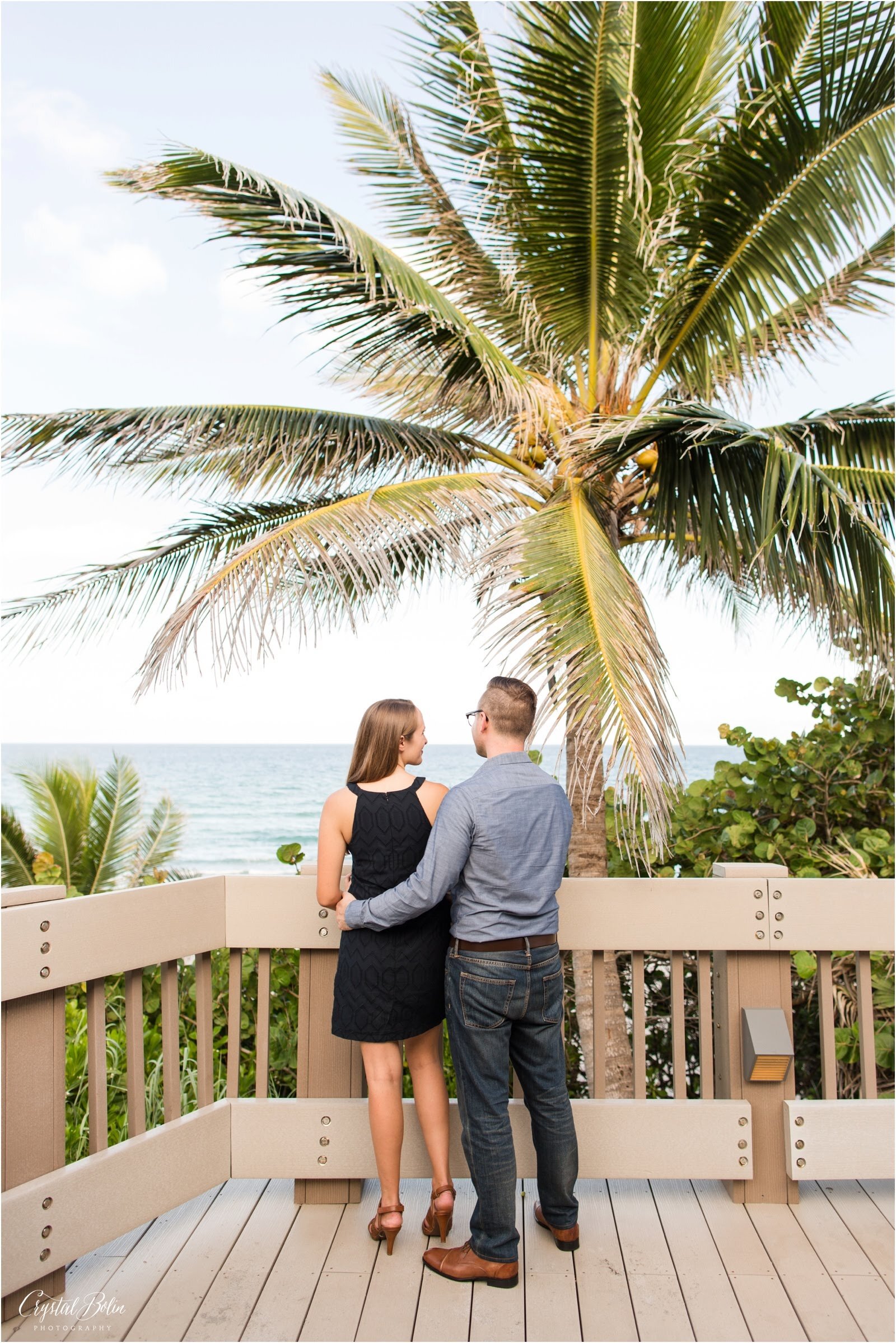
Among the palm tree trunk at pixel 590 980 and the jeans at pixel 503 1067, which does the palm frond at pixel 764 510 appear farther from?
the jeans at pixel 503 1067

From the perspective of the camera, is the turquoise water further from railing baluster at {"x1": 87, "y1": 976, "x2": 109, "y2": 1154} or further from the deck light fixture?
railing baluster at {"x1": 87, "y1": 976, "x2": 109, "y2": 1154}

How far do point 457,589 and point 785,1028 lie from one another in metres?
3.60

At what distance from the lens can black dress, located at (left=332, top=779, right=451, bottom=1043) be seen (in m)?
2.55

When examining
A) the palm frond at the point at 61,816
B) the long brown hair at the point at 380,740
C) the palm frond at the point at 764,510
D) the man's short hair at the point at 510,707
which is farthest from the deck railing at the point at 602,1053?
the palm frond at the point at 61,816

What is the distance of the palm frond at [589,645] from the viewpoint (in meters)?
3.07

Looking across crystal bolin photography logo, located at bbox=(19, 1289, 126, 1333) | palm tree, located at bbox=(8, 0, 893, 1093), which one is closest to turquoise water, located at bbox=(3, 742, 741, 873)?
palm tree, located at bbox=(8, 0, 893, 1093)

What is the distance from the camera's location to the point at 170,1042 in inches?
108

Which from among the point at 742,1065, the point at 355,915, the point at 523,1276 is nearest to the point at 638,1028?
the point at 742,1065

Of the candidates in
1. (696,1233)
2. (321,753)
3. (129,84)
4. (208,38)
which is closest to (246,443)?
(696,1233)

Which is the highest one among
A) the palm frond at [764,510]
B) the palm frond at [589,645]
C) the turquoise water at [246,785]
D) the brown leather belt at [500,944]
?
the palm frond at [764,510]

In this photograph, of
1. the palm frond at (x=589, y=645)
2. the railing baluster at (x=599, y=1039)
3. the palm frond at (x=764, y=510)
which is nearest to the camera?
the railing baluster at (x=599, y=1039)

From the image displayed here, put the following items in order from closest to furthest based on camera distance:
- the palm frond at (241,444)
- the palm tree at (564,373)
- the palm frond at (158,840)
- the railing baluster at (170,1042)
→ the railing baluster at (170,1042) → the palm tree at (564,373) → the palm frond at (241,444) → the palm frond at (158,840)

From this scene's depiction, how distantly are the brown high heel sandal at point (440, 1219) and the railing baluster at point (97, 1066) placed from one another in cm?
98

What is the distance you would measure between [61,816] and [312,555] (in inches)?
225
